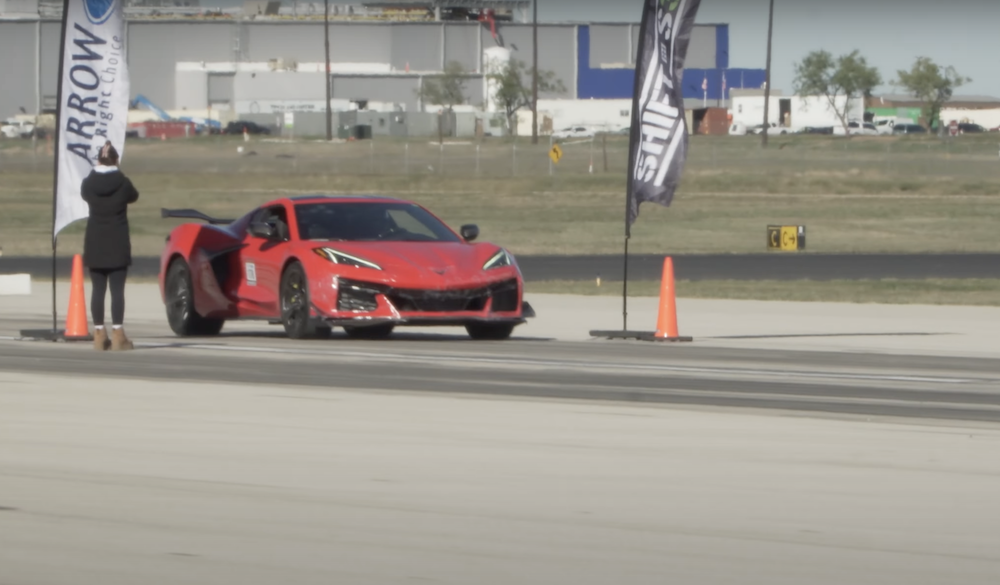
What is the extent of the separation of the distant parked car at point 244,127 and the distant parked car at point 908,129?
4858 centimetres

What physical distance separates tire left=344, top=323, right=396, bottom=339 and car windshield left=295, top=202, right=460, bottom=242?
3.01ft

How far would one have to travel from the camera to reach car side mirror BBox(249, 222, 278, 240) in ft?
50.2

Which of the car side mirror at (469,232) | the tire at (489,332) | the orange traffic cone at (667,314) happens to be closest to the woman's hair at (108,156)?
the car side mirror at (469,232)

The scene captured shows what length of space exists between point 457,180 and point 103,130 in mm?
44151

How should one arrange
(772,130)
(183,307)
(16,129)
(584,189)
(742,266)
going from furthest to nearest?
(772,130), (16,129), (584,189), (742,266), (183,307)

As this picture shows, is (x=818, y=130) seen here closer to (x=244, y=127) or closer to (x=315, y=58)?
(x=315, y=58)

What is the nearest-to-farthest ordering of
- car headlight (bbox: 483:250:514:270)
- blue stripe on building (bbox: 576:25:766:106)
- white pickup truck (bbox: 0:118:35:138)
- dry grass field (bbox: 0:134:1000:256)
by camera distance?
car headlight (bbox: 483:250:514:270) → dry grass field (bbox: 0:134:1000:256) → white pickup truck (bbox: 0:118:35:138) → blue stripe on building (bbox: 576:25:766:106)

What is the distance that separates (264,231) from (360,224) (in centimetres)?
96

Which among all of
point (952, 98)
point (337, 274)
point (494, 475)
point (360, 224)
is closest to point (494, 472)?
point (494, 475)

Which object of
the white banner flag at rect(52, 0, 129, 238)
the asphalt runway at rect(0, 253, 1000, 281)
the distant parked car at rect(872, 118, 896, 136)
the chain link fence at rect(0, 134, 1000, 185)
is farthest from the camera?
the distant parked car at rect(872, 118, 896, 136)

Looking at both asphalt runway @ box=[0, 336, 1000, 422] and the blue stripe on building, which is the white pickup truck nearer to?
the blue stripe on building

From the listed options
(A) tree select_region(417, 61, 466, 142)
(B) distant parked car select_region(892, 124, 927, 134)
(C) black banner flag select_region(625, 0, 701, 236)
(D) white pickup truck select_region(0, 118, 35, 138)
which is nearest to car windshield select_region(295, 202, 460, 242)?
(C) black banner flag select_region(625, 0, 701, 236)

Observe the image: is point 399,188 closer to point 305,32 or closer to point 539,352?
point 539,352

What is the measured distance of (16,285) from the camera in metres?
22.5
